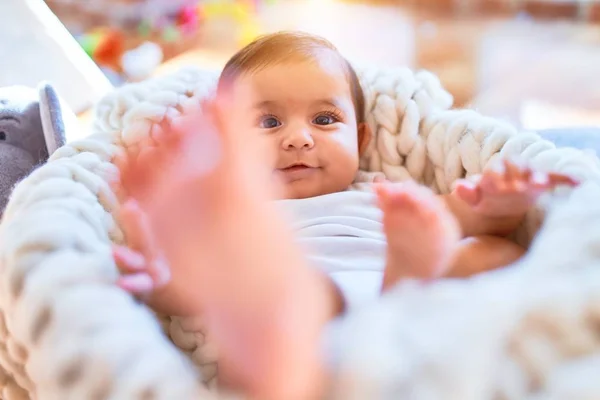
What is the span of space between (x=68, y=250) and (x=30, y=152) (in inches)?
17.0

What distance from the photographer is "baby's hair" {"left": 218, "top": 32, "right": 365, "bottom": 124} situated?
0.84m

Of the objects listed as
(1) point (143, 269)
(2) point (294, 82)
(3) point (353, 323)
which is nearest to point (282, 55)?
(2) point (294, 82)

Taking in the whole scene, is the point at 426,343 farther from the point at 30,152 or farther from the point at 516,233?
the point at 30,152

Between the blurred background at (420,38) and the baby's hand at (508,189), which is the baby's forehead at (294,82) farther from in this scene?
the blurred background at (420,38)

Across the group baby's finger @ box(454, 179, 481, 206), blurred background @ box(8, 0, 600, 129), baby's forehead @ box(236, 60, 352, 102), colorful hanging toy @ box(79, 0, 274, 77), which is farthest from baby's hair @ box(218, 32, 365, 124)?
colorful hanging toy @ box(79, 0, 274, 77)

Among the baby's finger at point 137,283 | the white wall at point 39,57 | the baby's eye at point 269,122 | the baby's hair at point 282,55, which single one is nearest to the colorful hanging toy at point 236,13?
the white wall at point 39,57

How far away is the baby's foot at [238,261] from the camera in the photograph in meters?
0.42

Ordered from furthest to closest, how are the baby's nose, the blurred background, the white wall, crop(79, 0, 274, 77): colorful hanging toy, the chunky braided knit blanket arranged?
crop(79, 0, 274, 77): colorful hanging toy < the blurred background < the white wall < the baby's nose < the chunky braided knit blanket

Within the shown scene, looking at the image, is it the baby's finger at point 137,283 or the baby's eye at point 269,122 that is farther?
the baby's eye at point 269,122

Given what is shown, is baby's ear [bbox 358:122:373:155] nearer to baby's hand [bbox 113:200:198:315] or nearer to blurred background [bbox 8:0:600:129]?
baby's hand [bbox 113:200:198:315]

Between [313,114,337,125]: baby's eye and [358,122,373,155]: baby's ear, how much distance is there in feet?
0.31

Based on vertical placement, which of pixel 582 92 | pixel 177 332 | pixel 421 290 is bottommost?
pixel 582 92

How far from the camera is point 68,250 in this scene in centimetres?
53

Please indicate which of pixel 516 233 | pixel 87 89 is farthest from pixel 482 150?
pixel 87 89
